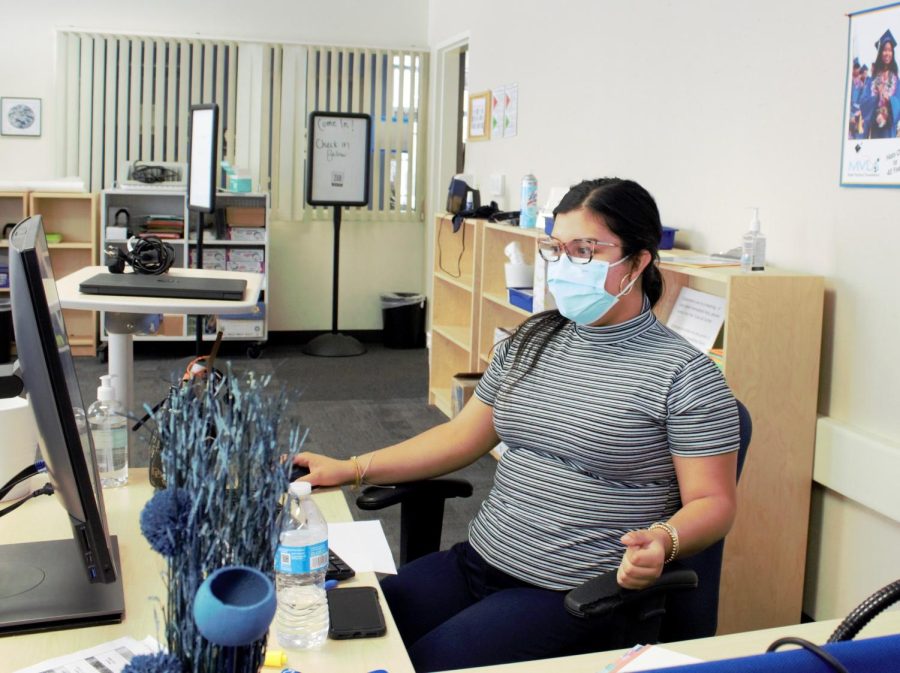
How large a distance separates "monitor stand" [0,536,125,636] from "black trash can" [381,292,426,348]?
5.76m

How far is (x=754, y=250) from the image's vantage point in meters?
2.91

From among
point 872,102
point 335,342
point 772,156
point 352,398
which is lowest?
point 352,398

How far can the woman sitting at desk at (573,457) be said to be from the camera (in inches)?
67.8

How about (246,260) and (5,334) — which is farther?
(246,260)

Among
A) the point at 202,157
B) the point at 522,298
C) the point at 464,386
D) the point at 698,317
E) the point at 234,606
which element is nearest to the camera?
the point at 234,606

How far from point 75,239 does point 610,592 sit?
19.6 ft

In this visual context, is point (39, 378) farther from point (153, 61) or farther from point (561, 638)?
point (153, 61)

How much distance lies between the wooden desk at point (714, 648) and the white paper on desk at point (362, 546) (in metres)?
0.36

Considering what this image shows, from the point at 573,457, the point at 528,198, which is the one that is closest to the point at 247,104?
the point at 528,198

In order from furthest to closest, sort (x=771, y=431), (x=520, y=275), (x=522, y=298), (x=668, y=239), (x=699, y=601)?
(x=520, y=275) → (x=522, y=298) → (x=668, y=239) → (x=771, y=431) → (x=699, y=601)

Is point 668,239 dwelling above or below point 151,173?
below

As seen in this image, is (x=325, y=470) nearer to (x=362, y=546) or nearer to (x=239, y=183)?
(x=362, y=546)

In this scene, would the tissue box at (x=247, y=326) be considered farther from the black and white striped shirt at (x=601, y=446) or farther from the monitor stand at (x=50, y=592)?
the monitor stand at (x=50, y=592)

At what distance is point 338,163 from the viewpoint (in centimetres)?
683
